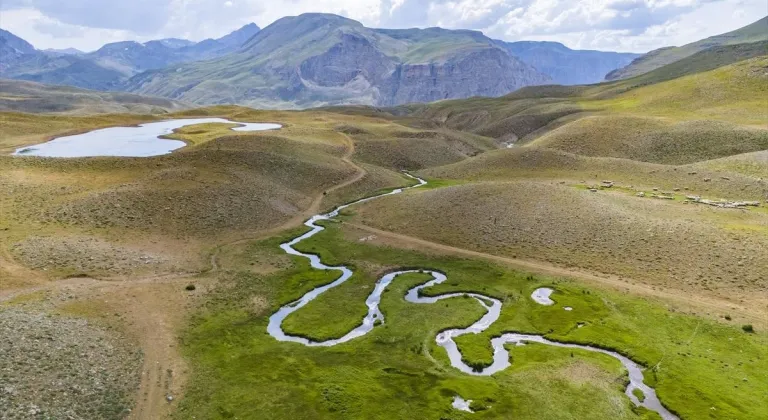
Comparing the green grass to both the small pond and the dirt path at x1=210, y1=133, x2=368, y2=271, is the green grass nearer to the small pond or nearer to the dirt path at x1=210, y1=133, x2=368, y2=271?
the dirt path at x1=210, y1=133, x2=368, y2=271

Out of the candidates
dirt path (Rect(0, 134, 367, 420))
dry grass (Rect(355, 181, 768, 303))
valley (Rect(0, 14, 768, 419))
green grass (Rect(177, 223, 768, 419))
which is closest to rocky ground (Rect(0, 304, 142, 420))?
valley (Rect(0, 14, 768, 419))

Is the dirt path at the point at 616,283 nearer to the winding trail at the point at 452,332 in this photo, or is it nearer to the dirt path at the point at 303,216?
the winding trail at the point at 452,332

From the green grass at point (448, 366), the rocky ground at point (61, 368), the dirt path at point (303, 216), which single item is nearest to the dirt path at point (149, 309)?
the rocky ground at point (61, 368)

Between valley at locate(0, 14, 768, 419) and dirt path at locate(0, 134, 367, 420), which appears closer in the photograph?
dirt path at locate(0, 134, 367, 420)

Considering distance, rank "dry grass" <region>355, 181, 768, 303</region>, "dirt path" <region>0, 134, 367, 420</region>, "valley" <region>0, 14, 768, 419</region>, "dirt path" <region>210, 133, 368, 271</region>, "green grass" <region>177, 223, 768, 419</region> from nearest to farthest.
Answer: "green grass" <region>177, 223, 768, 419</region> → "dirt path" <region>0, 134, 367, 420</region> → "valley" <region>0, 14, 768, 419</region> → "dry grass" <region>355, 181, 768, 303</region> → "dirt path" <region>210, 133, 368, 271</region>

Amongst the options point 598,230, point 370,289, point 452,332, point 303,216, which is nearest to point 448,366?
point 452,332

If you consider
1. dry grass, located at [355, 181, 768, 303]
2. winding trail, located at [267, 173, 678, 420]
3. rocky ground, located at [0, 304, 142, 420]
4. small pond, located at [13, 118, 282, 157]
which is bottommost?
winding trail, located at [267, 173, 678, 420]

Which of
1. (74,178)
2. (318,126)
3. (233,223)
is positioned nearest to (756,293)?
(233,223)
